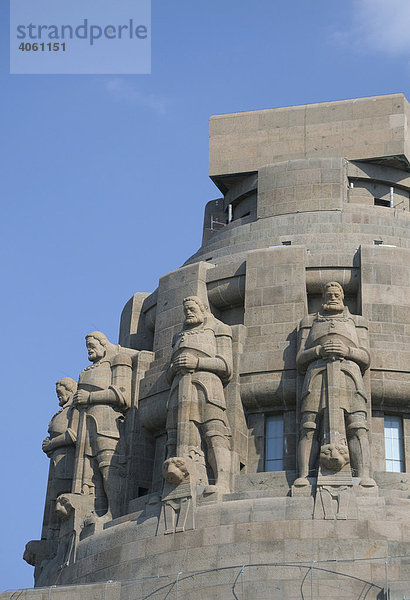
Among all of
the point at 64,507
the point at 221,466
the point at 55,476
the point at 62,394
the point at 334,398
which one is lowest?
the point at 64,507

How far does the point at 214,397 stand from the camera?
35.5 meters

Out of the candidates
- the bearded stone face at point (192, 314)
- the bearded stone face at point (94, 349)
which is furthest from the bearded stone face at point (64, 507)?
the bearded stone face at point (192, 314)

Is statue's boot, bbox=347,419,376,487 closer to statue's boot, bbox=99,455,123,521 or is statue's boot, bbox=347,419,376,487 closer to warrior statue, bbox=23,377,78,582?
statue's boot, bbox=99,455,123,521

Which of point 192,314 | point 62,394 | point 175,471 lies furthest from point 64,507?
point 192,314

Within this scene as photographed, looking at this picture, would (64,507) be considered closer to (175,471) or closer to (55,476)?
(55,476)

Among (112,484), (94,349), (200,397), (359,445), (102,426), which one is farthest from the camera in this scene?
(94,349)

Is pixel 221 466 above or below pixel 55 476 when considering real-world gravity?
below

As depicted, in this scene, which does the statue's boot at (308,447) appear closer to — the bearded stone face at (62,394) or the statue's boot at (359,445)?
the statue's boot at (359,445)

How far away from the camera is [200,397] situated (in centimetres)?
3544

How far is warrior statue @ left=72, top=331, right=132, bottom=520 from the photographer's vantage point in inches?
1476

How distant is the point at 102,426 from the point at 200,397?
388 cm

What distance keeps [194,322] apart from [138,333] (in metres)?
6.33

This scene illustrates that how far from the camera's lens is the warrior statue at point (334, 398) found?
33.3 metres

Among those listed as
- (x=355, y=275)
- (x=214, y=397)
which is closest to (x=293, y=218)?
(x=355, y=275)
